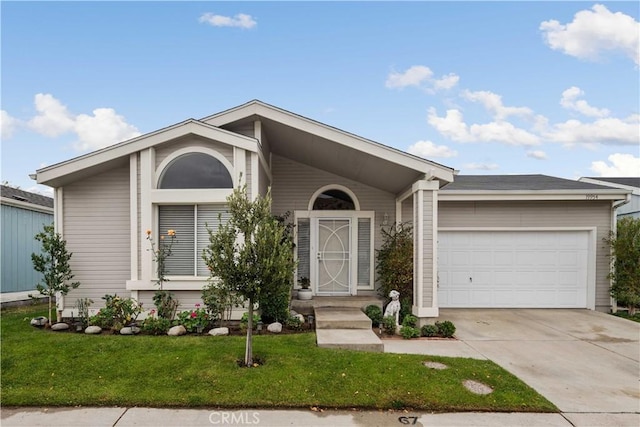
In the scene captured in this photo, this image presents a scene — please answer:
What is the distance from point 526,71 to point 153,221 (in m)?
11.2

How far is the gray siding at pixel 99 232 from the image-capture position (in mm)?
7207

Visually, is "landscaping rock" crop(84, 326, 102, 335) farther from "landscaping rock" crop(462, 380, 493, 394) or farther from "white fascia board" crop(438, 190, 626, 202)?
"white fascia board" crop(438, 190, 626, 202)

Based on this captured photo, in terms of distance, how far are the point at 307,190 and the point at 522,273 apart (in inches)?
241

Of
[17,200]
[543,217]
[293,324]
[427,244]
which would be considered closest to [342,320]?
[293,324]

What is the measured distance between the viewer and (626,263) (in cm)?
862

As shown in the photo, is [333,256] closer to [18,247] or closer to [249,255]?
[249,255]

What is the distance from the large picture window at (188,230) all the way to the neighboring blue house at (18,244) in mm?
5803

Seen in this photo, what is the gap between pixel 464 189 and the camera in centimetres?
920

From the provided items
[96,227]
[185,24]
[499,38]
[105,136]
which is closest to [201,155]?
[96,227]

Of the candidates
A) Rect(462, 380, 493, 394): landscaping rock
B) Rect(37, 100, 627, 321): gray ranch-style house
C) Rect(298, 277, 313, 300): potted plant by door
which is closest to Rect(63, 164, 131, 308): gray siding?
Rect(37, 100, 627, 321): gray ranch-style house

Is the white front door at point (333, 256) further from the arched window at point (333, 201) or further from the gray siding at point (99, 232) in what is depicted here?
the gray siding at point (99, 232)

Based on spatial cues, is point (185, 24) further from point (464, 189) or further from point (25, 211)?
point (464, 189)

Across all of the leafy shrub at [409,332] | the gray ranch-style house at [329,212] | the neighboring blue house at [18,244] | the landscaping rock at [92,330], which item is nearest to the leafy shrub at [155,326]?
the gray ranch-style house at [329,212]

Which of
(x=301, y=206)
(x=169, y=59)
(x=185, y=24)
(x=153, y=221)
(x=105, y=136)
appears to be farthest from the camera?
(x=105, y=136)
